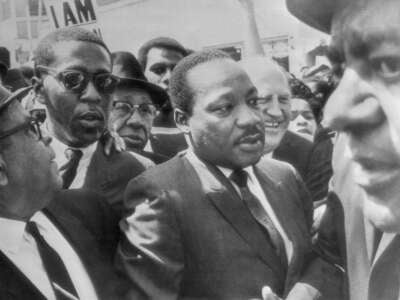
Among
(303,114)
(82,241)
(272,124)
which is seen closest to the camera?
(82,241)

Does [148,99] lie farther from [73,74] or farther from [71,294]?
[71,294]

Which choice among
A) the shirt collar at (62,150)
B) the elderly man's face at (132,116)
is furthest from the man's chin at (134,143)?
the shirt collar at (62,150)

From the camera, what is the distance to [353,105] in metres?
0.42

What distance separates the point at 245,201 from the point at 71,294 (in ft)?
0.90

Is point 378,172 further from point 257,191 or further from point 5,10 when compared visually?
point 5,10

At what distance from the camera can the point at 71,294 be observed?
744mm

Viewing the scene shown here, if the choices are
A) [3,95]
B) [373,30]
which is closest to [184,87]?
[3,95]

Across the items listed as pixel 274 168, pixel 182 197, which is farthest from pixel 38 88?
pixel 274 168

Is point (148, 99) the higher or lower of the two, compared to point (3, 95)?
lower

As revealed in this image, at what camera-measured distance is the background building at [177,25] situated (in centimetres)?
90

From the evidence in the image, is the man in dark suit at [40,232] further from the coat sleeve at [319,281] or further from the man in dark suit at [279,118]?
the man in dark suit at [279,118]

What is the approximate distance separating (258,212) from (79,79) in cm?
33

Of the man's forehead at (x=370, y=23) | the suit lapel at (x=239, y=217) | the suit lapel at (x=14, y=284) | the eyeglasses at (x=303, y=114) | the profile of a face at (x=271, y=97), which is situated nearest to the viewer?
the man's forehead at (x=370, y=23)

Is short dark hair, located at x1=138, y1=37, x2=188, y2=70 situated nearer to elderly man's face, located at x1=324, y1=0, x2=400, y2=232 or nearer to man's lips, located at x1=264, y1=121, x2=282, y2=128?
man's lips, located at x1=264, y1=121, x2=282, y2=128
